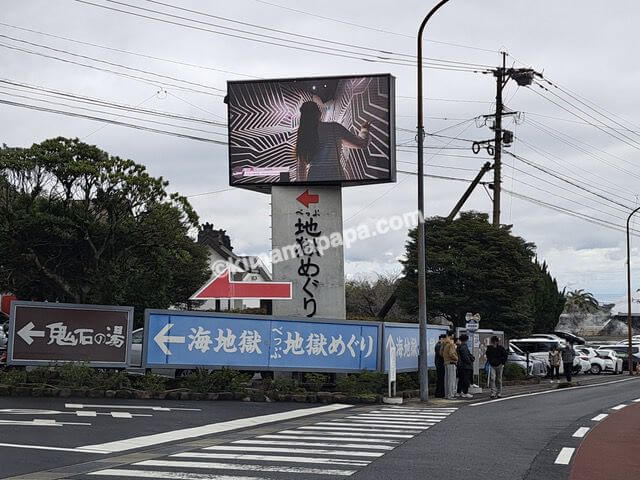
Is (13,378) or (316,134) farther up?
(316,134)

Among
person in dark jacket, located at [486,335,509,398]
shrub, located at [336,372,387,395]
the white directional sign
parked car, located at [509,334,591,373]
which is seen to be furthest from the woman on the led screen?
parked car, located at [509,334,591,373]

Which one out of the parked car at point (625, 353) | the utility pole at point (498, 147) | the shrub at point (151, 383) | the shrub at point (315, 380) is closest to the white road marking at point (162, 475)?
the shrub at point (151, 383)

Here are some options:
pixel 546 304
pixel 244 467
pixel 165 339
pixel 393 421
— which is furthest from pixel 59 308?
pixel 546 304

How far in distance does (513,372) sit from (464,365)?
9.63 meters

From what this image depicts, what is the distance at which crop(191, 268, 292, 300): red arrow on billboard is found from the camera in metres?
22.1

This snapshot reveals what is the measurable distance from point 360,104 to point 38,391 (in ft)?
41.3

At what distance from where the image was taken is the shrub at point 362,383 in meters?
22.3

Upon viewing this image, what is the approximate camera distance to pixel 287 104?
90.4ft

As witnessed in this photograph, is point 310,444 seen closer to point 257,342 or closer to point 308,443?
point 308,443

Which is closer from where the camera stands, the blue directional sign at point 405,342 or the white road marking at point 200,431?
the white road marking at point 200,431

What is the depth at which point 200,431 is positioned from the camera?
14930 millimetres

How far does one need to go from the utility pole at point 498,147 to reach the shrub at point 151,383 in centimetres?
2083

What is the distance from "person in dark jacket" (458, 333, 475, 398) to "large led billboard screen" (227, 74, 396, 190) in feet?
18.7

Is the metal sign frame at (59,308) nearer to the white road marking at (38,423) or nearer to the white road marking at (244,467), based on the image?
the white road marking at (38,423)
